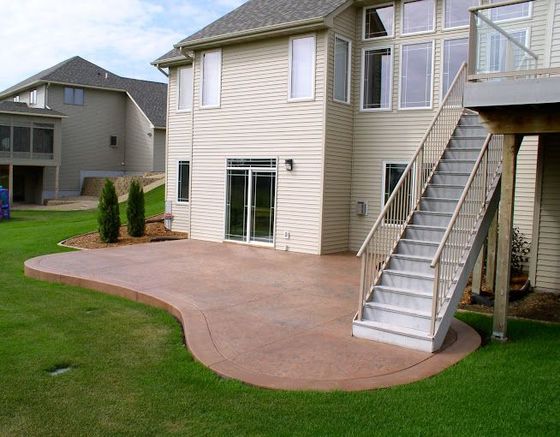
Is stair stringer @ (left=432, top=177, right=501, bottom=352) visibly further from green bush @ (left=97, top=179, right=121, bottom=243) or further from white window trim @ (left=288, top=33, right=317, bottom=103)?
green bush @ (left=97, top=179, right=121, bottom=243)

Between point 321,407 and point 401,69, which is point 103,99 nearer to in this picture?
point 401,69

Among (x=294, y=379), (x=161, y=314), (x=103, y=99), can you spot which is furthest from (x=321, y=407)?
(x=103, y=99)

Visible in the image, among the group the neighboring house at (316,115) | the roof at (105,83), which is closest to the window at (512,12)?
the neighboring house at (316,115)

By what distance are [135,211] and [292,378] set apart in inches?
450

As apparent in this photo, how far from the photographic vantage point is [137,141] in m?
36.3

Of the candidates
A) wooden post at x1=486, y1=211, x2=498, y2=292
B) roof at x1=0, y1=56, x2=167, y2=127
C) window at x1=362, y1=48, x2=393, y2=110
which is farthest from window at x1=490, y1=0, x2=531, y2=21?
roof at x1=0, y1=56, x2=167, y2=127

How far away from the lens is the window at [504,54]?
A: 7207mm

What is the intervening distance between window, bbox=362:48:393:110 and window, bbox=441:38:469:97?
133 centimetres

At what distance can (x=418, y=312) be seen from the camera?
21.1 feet

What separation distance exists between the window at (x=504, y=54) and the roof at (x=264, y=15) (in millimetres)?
6190

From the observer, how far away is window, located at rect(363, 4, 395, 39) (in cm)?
1359

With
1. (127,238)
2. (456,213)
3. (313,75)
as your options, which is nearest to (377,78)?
(313,75)

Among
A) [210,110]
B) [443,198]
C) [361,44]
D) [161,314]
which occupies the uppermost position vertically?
[361,44]

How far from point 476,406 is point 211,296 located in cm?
479
